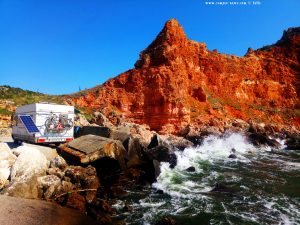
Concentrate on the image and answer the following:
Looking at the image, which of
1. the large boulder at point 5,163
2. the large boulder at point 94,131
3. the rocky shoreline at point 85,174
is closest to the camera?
the rocky shoreline at point 85,174

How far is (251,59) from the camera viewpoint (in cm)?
7962

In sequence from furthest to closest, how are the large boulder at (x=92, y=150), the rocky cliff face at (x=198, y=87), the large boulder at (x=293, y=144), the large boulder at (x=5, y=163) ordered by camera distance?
Answer: 1. the rocky cliff face at (x=198, y=87)
2. the large boulder at (x=293, y=144)
3. the large boulder at (x=92, y=150)
4. the large boulder at (x=5, y=163)

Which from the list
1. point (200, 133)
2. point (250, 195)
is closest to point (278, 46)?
point (200, 133)

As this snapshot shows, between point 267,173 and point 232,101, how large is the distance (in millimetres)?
47820

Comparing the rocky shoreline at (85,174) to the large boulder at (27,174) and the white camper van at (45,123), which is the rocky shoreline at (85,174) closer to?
the large boulder at (27,174)

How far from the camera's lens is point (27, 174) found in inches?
508

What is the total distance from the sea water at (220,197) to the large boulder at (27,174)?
3928 mm

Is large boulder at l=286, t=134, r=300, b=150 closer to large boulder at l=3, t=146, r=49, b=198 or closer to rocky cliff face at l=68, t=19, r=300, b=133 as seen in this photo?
rocky cliff face at l=68, t=19, r=300, b=133

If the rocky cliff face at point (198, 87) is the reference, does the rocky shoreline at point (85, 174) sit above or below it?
below

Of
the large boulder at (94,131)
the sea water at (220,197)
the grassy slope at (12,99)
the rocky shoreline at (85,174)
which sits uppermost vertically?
the grassy slope at (12,99)

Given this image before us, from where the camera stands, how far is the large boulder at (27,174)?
473 inches

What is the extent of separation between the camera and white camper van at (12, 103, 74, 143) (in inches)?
774

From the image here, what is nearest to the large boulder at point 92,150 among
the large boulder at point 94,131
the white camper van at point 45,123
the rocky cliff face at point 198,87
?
the white camper van at point 45,123

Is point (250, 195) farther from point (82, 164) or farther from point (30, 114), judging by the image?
point (30, 114)
